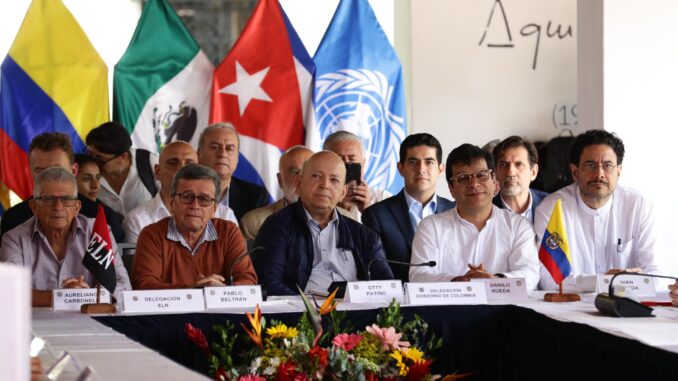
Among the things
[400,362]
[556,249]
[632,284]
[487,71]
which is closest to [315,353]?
[400,362]

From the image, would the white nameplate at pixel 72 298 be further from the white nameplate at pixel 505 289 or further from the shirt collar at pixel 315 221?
the white nameplate at pixel 505 289

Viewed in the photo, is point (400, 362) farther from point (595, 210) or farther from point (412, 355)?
point (595, 210)

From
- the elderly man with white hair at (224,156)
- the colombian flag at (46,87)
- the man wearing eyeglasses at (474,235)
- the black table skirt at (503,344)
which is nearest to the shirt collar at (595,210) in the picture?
the man wearing eyeglasses at (474,235)

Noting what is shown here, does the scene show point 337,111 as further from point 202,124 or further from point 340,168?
point 340,168

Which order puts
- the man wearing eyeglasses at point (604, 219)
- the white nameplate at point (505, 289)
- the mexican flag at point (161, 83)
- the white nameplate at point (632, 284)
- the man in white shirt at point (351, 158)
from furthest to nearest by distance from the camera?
the mexican flag at point (161, 83) → the man in white shirt at point (351, 158) → the man wearing eyeglasses at point (604, 219) → the white nameplate at point (632, 284) → the white nameplate at point (505, 289)

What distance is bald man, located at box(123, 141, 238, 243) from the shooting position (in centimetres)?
495

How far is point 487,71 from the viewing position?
7859 mm

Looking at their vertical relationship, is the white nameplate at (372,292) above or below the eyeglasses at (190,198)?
below

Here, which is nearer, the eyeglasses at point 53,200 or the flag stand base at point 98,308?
the flag stand base at point 98,308

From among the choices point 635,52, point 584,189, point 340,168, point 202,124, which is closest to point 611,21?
point 635,52

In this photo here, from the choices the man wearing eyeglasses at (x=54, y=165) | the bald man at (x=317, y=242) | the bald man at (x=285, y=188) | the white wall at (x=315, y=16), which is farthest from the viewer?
the white wall at (x=315, y=16)

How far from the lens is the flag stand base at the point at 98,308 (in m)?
3.44

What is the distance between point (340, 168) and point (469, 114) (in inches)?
144

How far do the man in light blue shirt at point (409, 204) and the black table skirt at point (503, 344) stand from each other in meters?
1.25
